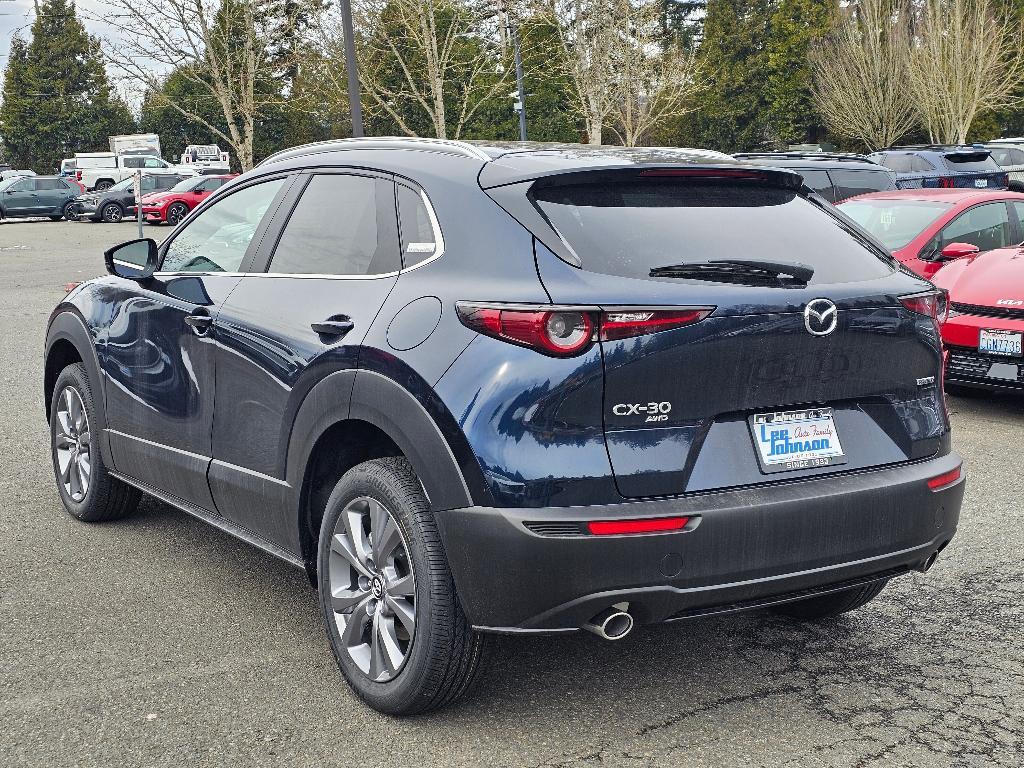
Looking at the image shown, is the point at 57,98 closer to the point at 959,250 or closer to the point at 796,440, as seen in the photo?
the point at 959,250

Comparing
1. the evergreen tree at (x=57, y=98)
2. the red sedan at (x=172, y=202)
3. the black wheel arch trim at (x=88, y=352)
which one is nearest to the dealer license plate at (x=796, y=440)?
the black wheel arch trim at (x=88, y=352)

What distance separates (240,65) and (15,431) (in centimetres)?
4156

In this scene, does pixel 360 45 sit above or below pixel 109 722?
above

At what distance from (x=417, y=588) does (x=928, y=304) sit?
179 cm

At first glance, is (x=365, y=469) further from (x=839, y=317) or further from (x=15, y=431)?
(x=15, y=431)

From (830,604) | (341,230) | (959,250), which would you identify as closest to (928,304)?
(830,604)

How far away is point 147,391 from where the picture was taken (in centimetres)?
492

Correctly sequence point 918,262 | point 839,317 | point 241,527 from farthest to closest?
point 918,262, point 241,527, point 839,317

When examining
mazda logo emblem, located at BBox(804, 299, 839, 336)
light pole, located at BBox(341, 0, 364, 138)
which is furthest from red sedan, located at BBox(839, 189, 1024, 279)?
light pole, located at BBox(341, 0, 364, 138)

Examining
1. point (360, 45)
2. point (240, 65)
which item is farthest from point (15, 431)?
point (240, 65)

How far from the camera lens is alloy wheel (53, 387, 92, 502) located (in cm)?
571

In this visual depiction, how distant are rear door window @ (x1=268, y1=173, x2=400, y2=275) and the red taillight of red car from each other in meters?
0.68

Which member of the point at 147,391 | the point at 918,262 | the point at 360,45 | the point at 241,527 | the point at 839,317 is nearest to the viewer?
the point at 839,317

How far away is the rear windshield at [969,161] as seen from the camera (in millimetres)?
23781
